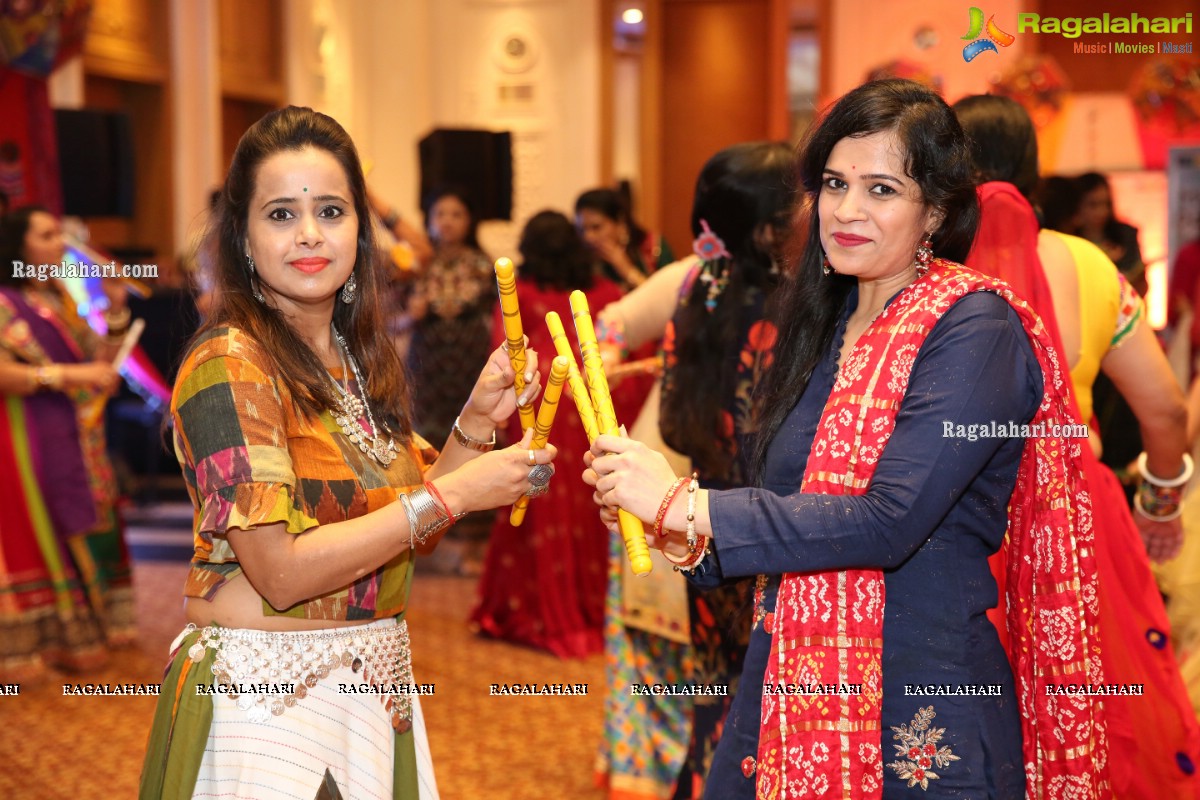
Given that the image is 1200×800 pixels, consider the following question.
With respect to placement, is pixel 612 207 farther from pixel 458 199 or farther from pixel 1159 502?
pixel 1159 502

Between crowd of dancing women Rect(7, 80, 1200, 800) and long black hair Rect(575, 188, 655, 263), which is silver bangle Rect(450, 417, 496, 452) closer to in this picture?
crowd of dancing women Rect(7, 80, 1200, 800)

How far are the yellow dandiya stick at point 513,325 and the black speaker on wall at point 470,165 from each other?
402 cm

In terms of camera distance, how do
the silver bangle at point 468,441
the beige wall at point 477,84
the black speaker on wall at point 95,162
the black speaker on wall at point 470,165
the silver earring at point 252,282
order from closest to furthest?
1. the silver earring at point 252,282
2. the silver bangle at point 468,441
3. the black speaker on wall at point 95,162
4. the black speaker on wall at point 470,165
5. the beige wall at point 477,84

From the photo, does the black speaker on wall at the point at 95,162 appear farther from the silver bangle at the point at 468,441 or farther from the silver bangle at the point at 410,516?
the silver bangle at the point at 410,516

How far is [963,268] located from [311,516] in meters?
0.86

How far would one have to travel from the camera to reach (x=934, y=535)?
4.68 feet

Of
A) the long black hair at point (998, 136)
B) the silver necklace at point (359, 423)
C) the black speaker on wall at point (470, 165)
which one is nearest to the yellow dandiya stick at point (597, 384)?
the silver necklace at point (359, 423)

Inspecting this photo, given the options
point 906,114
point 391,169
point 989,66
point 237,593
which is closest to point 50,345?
point 237,593

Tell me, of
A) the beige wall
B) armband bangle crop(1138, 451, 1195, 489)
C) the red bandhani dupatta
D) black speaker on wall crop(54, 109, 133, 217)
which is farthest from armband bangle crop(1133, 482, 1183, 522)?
the beige wall

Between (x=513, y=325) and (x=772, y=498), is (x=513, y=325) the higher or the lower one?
the higher one

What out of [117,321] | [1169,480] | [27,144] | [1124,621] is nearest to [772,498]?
[1124,621]

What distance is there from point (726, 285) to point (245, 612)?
1311 mm

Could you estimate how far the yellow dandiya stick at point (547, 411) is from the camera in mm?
1393

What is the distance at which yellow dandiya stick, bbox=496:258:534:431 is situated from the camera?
4.67 ft
